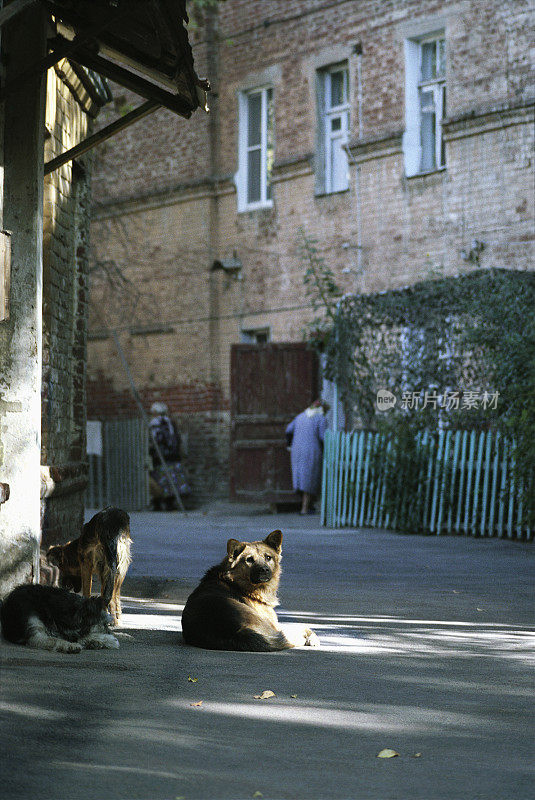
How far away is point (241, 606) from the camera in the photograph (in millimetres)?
7008

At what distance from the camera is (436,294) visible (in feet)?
52.6

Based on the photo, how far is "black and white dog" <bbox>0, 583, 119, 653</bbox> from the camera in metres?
6.90

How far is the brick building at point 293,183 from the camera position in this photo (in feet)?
61.0

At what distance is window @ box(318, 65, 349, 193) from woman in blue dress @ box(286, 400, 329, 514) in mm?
4349

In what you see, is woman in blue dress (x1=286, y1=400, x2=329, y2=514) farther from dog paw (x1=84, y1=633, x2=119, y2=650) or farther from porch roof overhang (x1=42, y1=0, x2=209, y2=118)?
dog paw (x1=84, y1=633, x2=119, y2=650)

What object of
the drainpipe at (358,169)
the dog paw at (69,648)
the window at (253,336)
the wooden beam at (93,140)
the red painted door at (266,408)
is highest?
the drainpipe at (358,169)

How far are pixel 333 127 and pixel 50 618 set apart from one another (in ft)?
51.1

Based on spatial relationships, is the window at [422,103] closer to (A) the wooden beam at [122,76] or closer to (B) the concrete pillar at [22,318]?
(A) the wooden beam at [122,76]

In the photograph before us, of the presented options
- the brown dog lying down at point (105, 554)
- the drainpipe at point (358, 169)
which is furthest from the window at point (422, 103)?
the brown dog lying down at point (105, 554)

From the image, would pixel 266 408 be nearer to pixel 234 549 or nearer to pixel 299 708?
pixel 234 549

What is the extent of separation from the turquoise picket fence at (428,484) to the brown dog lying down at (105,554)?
24.3 feet

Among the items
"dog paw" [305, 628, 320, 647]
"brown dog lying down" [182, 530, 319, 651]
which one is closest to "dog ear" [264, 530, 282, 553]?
"brown dog lying down" [182, 530, 319, 651]

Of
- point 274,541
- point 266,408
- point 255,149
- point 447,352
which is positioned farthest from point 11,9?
point 255,149

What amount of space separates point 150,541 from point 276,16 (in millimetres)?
11401
